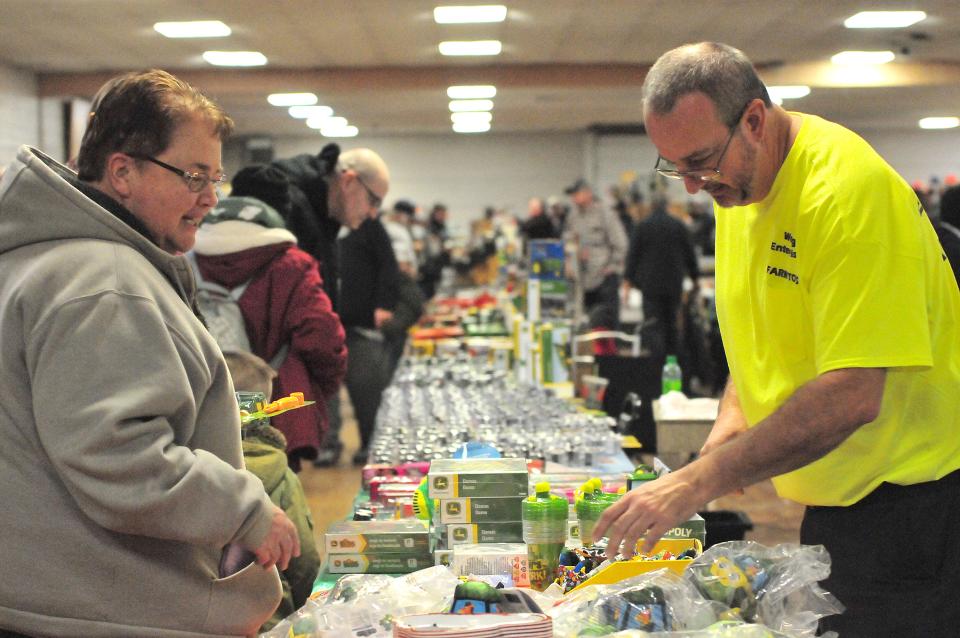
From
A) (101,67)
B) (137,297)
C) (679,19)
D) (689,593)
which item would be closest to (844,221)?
(689,593)

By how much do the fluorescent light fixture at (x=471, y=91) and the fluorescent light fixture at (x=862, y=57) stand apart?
13.3ft

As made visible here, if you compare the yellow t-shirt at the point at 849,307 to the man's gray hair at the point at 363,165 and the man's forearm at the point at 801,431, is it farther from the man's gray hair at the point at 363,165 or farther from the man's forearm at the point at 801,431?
the man's gray hair at the point at 363,165

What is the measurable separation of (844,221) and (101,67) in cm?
1255

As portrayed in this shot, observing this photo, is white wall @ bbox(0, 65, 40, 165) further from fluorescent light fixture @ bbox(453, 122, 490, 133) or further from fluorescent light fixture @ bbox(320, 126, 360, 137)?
fluorescent light fixture @ bbox(453, 122, 490, 133)

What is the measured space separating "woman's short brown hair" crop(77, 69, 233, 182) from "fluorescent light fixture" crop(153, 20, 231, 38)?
28.8ft

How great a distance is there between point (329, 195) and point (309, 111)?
1288 cm

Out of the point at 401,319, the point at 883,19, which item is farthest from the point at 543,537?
the point at 883,19

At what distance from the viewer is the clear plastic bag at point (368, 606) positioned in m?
1.76

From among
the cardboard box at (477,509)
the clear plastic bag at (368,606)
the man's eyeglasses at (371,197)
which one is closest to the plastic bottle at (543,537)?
the cardboard box at (477,509)

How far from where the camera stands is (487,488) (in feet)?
7.59

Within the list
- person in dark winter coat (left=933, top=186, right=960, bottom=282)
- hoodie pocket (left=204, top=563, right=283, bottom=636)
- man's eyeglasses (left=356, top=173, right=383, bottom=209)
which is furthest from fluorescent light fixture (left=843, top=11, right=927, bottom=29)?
hoodie pocket (left=204, top=563, right=283, bottom=636)

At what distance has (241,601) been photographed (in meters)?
1.74

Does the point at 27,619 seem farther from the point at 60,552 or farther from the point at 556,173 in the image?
the point at 556,173

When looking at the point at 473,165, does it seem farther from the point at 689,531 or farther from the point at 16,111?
the point at 689,531
